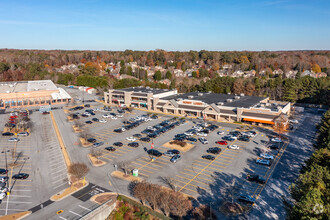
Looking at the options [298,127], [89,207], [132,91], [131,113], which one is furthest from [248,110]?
[89,207]

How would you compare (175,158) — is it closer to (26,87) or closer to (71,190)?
(71,190)

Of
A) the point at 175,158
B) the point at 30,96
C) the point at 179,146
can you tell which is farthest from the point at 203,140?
the point at 30,96

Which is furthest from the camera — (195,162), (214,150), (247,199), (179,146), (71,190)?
(179,146)

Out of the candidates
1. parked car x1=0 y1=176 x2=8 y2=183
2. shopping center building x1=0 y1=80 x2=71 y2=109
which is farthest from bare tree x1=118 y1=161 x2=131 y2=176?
shopping center building x1=0 y1=80 x2=71 y2=109

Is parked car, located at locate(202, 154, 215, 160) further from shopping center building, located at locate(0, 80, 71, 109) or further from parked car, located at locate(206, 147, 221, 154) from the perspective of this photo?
shopping center building, located at locate(0, 80, 71, 109)

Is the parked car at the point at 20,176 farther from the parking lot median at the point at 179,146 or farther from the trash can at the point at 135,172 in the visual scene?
the parking lot median at the point at 179,146

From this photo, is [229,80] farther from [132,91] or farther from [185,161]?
[185,161]
